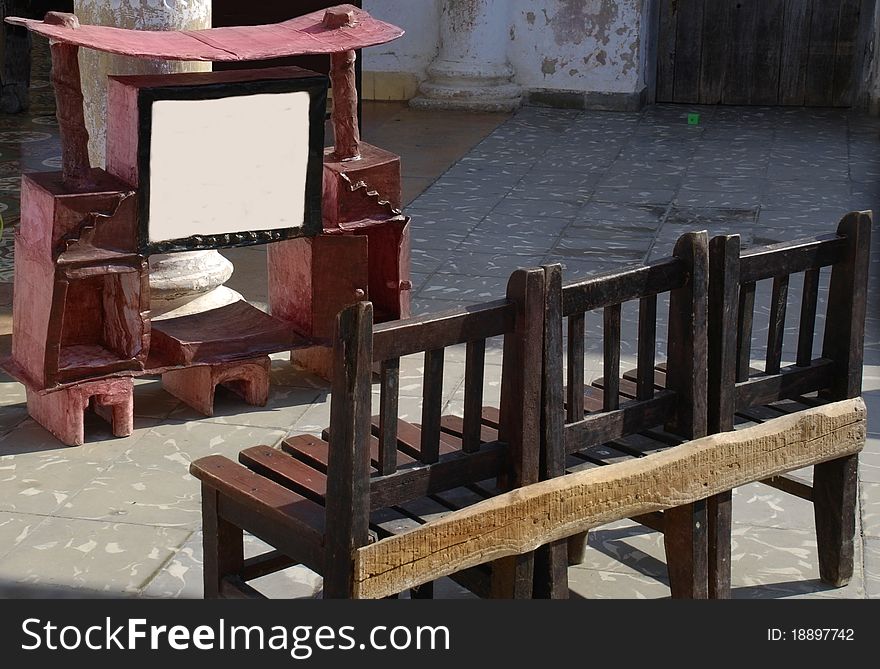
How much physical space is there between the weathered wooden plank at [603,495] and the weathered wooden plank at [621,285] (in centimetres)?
36

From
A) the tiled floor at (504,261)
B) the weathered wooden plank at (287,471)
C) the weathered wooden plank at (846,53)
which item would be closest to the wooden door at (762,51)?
the weathered wooden plank at (846,53)

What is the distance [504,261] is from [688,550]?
3497 millimetres

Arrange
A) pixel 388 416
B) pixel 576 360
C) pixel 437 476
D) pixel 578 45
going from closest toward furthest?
1. pixel 388 416
2. pixel 437 476
3. pixel 576 360
4. pixel 578 45

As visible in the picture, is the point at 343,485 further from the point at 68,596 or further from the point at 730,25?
the point at 730,25

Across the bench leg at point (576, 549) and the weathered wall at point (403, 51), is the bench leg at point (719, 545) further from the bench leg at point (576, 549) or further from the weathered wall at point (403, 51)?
the weathered wall at point (403, 51)

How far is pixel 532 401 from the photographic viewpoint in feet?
9.67

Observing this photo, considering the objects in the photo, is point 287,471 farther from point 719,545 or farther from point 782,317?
point 782,317

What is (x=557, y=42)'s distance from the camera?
36.0 feet

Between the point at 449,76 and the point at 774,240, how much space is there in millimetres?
4560

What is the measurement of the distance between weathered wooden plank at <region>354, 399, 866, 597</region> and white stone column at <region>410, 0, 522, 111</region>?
776 centimetres

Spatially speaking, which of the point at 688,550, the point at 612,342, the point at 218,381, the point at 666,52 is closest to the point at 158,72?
the point at 218,381

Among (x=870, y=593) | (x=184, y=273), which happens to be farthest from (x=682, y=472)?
(x=184, y=273)

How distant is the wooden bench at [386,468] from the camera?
8.83 ft

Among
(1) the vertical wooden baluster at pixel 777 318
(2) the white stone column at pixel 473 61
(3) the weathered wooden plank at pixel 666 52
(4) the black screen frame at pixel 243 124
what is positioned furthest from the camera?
(3) the weathered wooden plank at pixel 666 52
